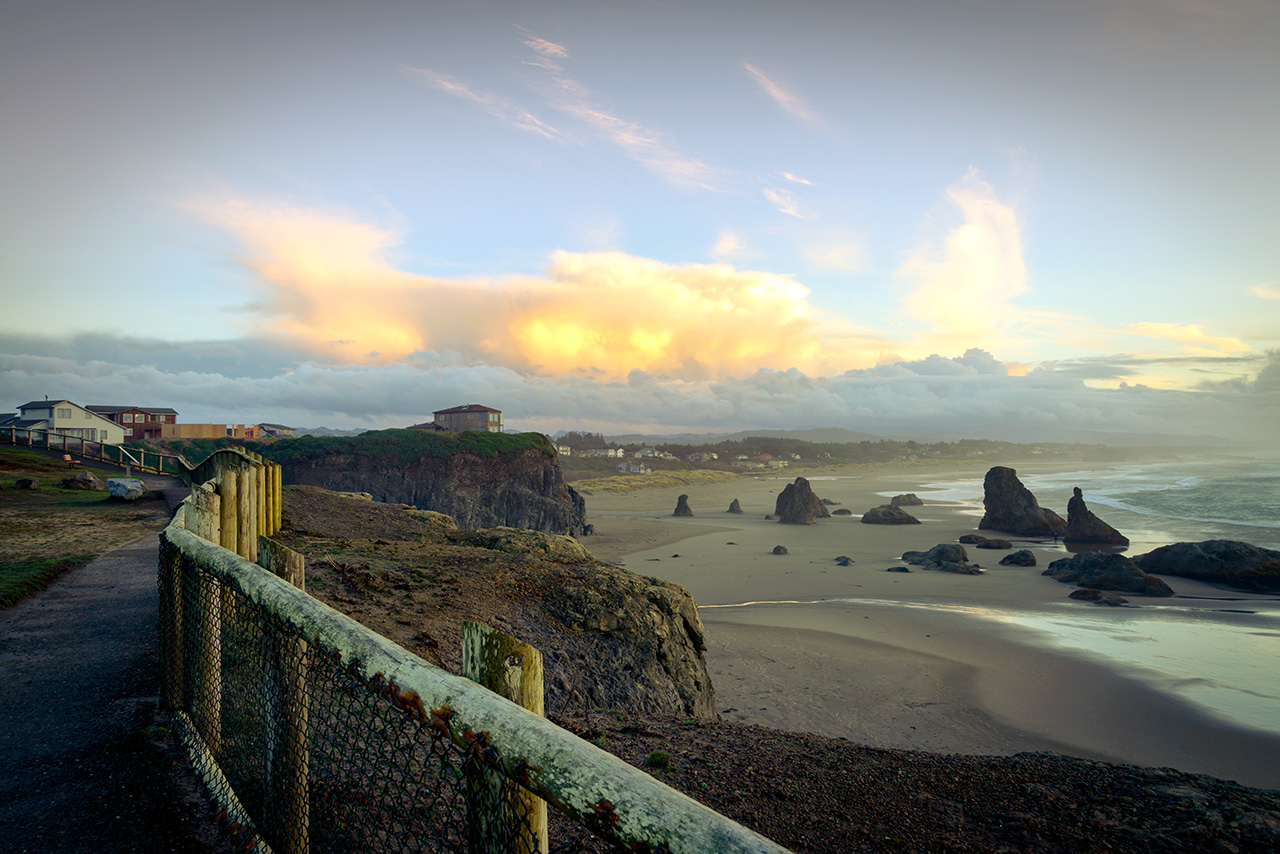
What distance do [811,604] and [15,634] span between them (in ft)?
62.1

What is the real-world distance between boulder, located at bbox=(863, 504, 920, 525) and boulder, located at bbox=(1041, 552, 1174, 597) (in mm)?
17458

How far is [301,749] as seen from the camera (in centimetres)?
302

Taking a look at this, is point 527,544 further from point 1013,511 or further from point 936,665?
point 1013,511

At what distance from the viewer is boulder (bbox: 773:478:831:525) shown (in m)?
44.4

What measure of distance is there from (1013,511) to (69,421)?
7443 cm

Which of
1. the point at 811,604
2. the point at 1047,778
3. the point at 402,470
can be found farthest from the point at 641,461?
the point at 1047,778

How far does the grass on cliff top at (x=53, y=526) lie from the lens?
33.5ft

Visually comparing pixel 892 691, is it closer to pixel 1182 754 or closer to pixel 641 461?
pixel 1182 754

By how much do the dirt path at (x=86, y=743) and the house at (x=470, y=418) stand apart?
62608 mm

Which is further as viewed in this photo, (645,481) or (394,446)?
(645,481)

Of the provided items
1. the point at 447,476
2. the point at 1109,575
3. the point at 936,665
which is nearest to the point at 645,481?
the point at 447,476

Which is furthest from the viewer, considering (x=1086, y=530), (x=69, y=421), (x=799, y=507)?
(x=69, y=421)

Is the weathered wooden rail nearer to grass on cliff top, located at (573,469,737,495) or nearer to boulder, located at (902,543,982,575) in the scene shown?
boulder, located at (902,543,982,575)

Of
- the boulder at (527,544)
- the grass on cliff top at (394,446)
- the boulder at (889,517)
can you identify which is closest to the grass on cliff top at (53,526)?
the boulder at (527,544)
